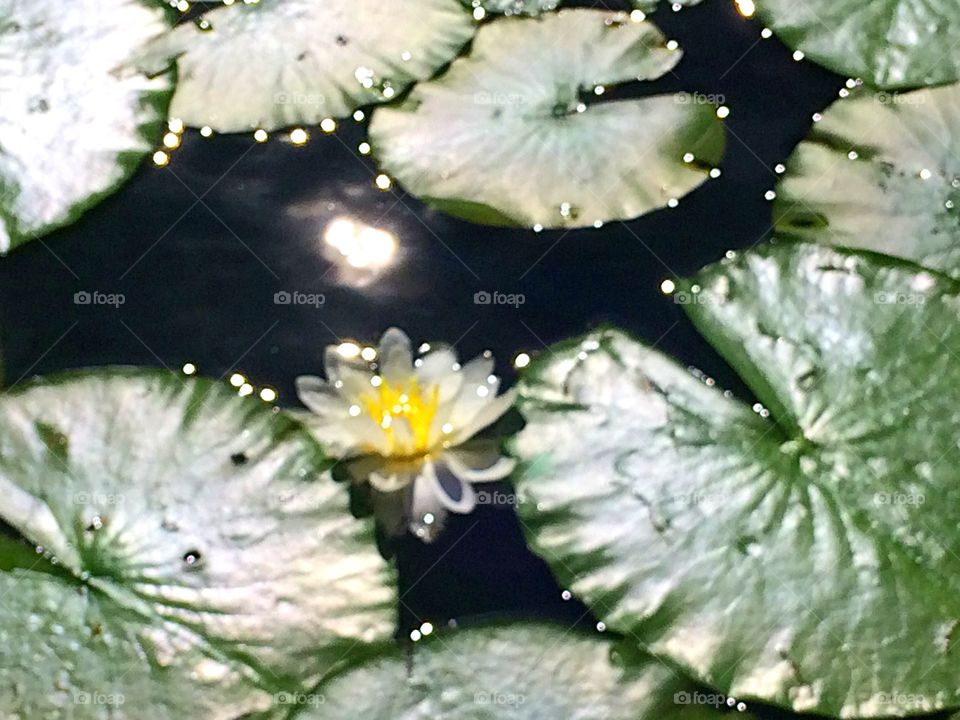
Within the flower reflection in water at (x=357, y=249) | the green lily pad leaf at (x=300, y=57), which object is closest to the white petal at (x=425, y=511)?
the flower reflection in water at (x=357, y=249)

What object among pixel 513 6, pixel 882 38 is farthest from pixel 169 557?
pixel 882 38

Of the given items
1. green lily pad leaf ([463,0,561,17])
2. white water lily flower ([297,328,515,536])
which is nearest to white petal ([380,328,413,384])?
white water lily flower ([297,328,515,536])

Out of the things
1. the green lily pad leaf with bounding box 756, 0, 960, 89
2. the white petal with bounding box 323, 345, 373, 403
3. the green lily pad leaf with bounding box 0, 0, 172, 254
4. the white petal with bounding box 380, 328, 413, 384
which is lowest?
the white petal with bounding box 323, 345, 373, 403

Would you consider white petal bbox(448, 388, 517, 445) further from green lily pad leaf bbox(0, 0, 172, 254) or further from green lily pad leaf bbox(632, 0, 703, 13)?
green lily pad leaf bbox(632, 0, 703, 13)

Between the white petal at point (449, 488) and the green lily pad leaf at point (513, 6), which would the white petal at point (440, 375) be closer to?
the white petal at point (449, 488)

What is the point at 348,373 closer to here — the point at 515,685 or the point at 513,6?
the point at 515,685
